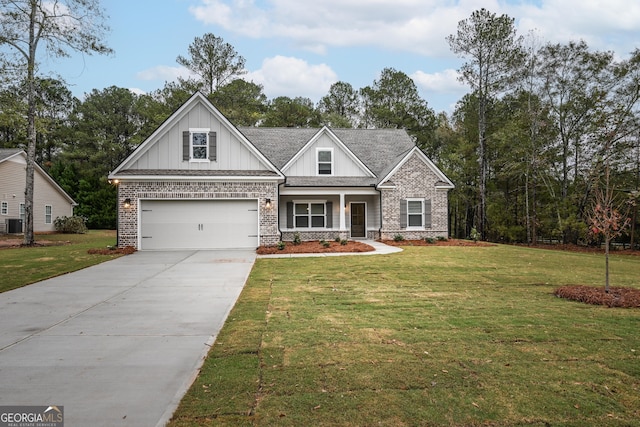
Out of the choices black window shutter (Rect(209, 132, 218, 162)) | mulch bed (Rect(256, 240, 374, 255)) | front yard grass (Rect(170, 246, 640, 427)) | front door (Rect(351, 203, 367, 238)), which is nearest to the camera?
front yard grass (Rect(170, 246, 640, 427))

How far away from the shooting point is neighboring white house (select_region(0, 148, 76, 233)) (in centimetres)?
2509

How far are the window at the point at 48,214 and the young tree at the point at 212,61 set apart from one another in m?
16.4

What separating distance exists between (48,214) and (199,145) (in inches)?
780

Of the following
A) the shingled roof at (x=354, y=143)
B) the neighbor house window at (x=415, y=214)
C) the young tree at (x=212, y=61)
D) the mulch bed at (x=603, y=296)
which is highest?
the young tree at (x=212, y=61)

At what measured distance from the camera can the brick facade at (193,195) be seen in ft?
52.3

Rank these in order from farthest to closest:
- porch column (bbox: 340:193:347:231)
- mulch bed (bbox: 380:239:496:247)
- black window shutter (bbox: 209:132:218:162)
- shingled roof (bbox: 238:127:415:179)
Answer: shingled roof (bbox: 238:127:415:179)
porch column (bbox: 340:193:347:231)
mulch bed (bbox: 380:239:496:247)
black window shutter (bbox: 209:132:218:162)

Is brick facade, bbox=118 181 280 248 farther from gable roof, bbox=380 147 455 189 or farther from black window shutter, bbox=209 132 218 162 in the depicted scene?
gable roof, bbox=380 147 455 189

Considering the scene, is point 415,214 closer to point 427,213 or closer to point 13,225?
point 427,213

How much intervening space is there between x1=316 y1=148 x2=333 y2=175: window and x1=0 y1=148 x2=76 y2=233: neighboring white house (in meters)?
20.8

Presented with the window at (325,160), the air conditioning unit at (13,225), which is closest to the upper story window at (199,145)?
the window at (325,160)

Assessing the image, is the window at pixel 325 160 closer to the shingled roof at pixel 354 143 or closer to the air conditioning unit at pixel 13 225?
the shingled roof at pixel 354 143

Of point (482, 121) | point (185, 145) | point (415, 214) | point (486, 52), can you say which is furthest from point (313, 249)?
point (486, 52)

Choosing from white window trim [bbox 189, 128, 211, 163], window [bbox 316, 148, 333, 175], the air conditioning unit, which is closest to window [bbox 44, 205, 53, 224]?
the air conditioning unit

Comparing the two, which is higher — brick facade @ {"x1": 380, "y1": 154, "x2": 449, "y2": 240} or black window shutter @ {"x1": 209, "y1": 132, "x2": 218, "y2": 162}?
black window shutter @ {"x1": 209, "y1": 132, "x2": 218, "y2": 162}
